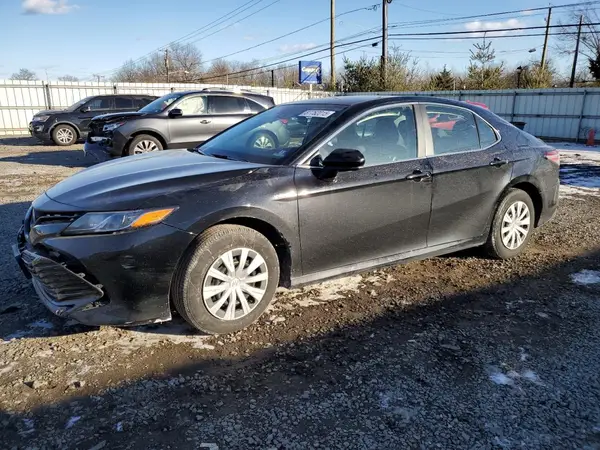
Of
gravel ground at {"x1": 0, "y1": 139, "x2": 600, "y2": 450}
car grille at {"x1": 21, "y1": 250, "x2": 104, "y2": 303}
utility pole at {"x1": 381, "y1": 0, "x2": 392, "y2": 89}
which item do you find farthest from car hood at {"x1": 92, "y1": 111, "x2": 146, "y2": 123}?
utility pole at {"x1": 381, "y1": 0, "x2": 392, "y2": 89}

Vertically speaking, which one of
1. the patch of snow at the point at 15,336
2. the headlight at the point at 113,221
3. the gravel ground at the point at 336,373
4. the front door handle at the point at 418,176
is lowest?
the gravel ground at the point at 336,373

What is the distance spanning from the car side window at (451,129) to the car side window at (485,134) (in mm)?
54

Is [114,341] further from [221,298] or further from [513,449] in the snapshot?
[513,449]

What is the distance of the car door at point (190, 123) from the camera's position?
10258mm

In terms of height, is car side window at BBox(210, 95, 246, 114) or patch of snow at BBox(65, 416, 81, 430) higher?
car side window at BBox(210, 95, 246, 114)

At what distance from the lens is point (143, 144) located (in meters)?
10.0

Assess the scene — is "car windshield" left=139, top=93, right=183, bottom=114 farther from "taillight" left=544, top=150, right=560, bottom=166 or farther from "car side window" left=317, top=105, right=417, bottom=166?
"taillight" left=544, top=150, right=560, bottom=166

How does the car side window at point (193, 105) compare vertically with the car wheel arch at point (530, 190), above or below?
above

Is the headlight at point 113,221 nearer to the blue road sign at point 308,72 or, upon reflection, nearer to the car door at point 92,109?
the car door at point 92,109

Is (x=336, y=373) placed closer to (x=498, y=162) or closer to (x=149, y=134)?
(x=498, y=162)

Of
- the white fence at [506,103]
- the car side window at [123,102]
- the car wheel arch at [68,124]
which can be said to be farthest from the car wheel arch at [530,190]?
the car wheel arch at [68,124]

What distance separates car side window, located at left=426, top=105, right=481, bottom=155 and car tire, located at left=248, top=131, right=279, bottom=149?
1.44m

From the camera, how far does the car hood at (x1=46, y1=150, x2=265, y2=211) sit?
3057 millimetres

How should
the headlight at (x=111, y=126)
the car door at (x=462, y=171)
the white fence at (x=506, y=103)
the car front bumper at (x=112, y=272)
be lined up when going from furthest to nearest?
the white fence at (x=506, y=103), the headlight at (x=111, y=126), the car door at (x=462, y=171), the car front bumper at (x=112, y=272)
